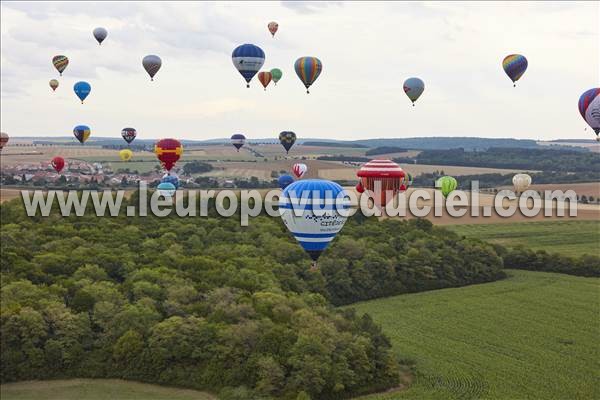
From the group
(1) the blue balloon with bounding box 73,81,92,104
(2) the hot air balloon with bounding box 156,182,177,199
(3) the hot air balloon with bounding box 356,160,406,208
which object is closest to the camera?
(3) the hot air balloon with bounding box 356,160,406,208

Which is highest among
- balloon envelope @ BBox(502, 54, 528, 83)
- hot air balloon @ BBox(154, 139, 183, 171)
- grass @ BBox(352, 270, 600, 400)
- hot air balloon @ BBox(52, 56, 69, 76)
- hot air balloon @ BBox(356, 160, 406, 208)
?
hot air balloon @ BBox(52, 56, 69, 76)

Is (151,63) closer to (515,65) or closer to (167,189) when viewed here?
(167,189)

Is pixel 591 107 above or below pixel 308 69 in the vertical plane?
below

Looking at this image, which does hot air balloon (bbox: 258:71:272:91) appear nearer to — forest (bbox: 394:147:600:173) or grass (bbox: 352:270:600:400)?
grass (bbox: 352:270:600:400)

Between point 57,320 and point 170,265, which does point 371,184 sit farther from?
point 57,320

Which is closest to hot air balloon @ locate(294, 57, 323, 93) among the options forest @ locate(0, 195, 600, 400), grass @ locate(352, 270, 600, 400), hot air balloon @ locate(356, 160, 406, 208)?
hot air balloon @ locate(356, 160, 406, 208)

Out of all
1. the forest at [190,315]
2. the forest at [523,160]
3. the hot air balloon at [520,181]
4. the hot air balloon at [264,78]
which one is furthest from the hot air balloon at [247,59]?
the forest at [523,160]

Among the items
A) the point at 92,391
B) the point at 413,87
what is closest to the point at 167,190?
the point at 413,87
